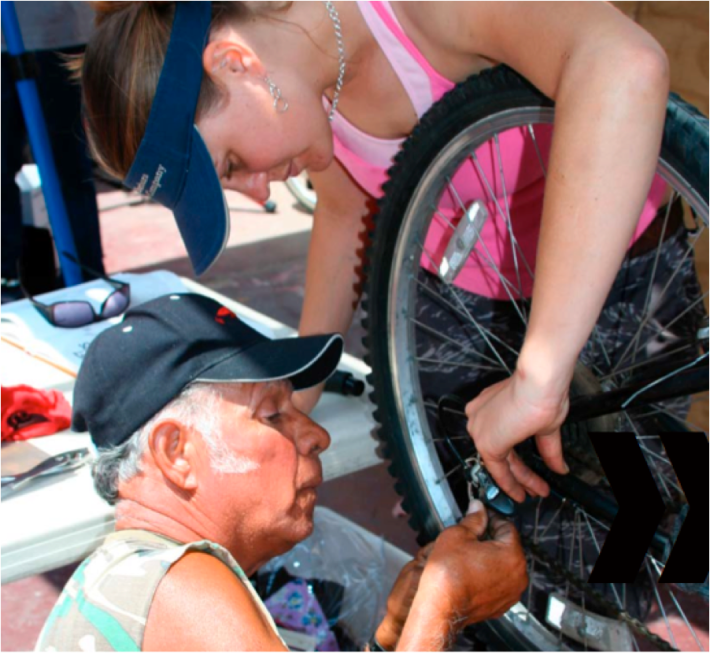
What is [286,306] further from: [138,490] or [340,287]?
[138,490]

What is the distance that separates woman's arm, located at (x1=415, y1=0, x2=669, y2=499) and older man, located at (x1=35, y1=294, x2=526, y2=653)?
0.97ft

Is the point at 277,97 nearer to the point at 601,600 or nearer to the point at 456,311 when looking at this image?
the point at 456,311

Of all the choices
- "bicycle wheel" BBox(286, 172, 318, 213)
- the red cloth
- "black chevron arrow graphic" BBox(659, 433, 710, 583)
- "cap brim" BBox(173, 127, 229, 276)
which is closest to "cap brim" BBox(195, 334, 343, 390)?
"cap brim" BBox(173, 127, 229, 276)

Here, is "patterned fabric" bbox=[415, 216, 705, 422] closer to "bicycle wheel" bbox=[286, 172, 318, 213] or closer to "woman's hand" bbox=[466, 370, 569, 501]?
"woman's hand" bbox=[466, 370, 569, 501]

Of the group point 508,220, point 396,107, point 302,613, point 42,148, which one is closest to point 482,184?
point 508,220

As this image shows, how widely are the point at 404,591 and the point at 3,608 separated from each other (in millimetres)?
1340

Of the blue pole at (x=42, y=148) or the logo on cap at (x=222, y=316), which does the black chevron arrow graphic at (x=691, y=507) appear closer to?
the logo on cap at (x=222, y=316)

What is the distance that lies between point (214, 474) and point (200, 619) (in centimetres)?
25

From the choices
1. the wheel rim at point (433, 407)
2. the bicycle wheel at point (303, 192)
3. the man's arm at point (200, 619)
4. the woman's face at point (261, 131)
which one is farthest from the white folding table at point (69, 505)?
the bicycle wheel at point (303, 192)

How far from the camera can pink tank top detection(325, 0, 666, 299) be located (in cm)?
135

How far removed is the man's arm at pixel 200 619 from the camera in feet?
3.20

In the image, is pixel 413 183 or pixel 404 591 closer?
pixel 404 591

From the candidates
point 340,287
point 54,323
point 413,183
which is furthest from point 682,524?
point 54,323

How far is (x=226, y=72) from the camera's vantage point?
120 centimetres
